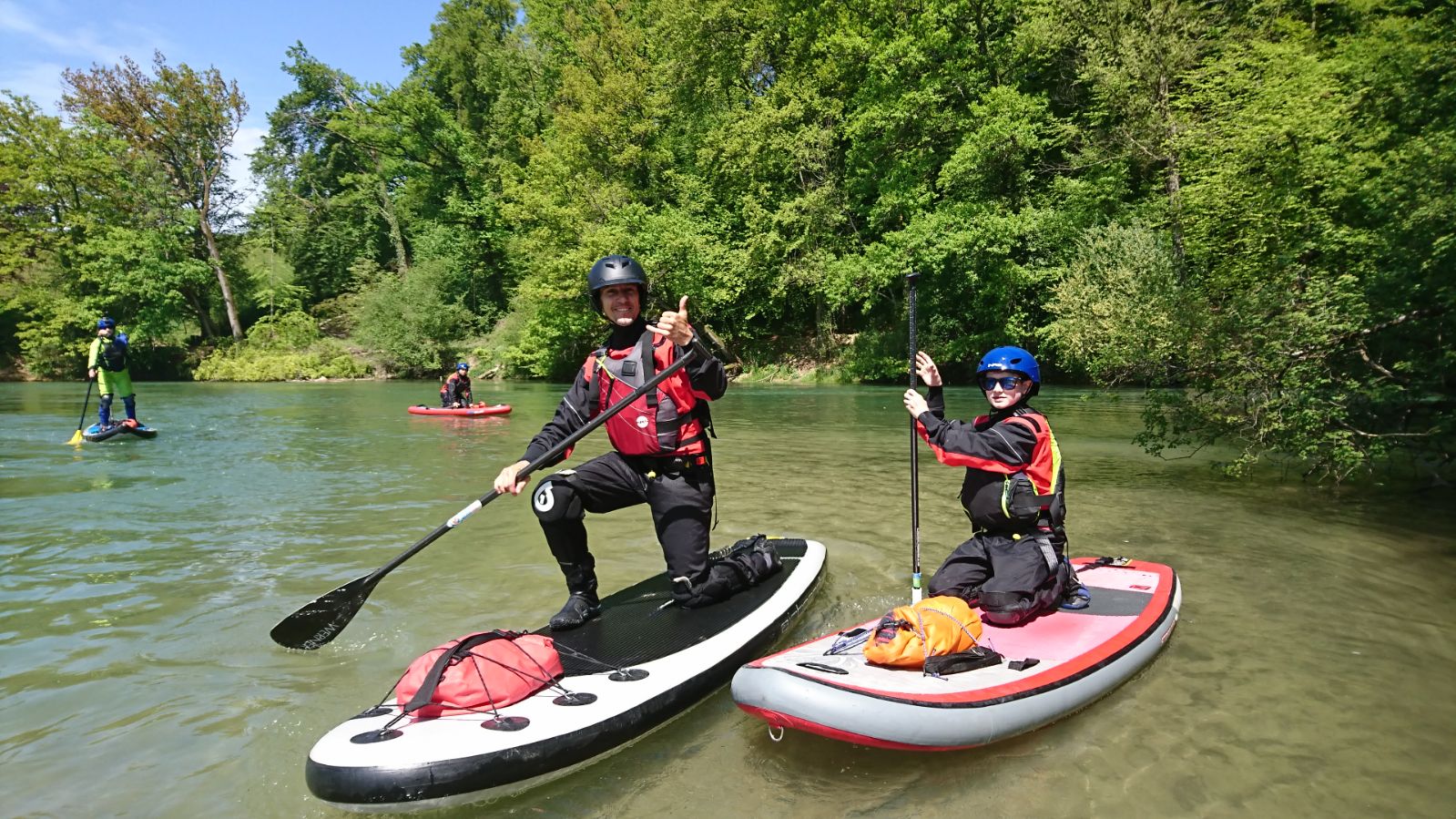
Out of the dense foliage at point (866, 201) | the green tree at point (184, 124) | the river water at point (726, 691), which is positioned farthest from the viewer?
the green tree at point (184, 124)

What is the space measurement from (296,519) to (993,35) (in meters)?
26.1

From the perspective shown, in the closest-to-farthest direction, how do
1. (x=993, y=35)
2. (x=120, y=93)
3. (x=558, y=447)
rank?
(x=558, y=447) → (x=993, y=35) → (x=120, y=93)

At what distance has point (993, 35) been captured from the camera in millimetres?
25422

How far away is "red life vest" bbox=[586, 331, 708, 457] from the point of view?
425 cm

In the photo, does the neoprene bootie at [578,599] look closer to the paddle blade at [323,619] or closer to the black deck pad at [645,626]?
the black deck pad at [645,626]

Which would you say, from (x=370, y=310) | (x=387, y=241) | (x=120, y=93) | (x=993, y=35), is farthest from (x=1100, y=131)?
(x=120, y=93)

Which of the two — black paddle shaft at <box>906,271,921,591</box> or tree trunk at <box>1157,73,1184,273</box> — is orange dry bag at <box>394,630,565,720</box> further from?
tree trunk at <box>1157,73,1184,273</box>

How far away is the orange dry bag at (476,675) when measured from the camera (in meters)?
3.05

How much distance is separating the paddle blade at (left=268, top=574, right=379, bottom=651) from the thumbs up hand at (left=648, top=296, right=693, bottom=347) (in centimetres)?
205

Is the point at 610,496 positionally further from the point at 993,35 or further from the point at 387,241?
the point at 387,241

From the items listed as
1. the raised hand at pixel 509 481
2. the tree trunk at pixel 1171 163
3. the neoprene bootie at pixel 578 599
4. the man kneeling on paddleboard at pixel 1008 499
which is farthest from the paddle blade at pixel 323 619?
the tree trunk at pixel 1171 163

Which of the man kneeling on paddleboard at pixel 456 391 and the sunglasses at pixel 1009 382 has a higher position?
the sunglasses at pixel 1009 382

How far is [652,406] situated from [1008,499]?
2.03 metres

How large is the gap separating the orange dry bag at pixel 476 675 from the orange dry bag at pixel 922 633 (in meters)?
1.48
